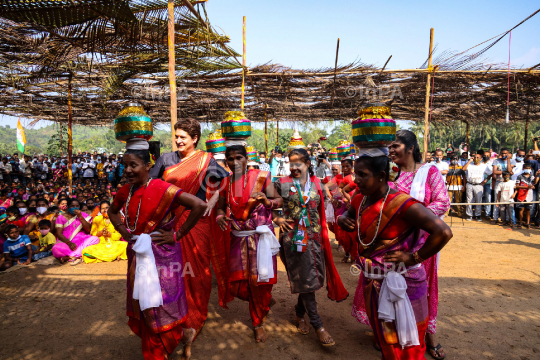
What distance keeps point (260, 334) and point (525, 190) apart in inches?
352

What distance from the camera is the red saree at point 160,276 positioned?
7.61 ft

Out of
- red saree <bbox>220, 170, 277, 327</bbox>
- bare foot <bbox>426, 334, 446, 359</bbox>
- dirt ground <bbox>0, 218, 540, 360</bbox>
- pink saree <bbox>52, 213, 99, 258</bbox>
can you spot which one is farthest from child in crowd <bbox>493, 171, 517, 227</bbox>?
pink saree <bbox>52, 213, 99, 258</bbox>

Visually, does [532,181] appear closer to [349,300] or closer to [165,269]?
[349,300]

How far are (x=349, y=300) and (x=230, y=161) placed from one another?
2485 mm

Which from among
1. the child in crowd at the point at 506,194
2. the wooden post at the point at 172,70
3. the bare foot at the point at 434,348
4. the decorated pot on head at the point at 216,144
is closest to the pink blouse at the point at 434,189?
the bare foot at the point at 434,348

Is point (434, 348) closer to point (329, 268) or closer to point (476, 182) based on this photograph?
point (329, 268)

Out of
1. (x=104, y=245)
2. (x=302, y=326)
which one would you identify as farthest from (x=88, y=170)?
(x=302, y=326)

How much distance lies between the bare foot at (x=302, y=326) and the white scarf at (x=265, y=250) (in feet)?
2.23

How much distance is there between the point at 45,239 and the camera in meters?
6.14

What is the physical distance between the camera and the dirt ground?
301 centimetres

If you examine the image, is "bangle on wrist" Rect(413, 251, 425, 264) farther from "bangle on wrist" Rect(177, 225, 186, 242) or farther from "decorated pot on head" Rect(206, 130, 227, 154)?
"decorated pot on head" Rect(206, 130, 227, 154)

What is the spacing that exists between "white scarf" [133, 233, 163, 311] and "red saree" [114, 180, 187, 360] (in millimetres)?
102

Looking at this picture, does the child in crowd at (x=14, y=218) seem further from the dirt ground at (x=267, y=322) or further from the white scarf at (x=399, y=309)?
the white scarf at (x=399, y=309)

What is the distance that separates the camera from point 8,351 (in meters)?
3.04
